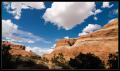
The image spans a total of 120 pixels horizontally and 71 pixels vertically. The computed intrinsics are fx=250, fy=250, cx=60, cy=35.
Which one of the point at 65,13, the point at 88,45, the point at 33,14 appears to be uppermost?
the point at 33,14

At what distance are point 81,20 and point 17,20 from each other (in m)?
14.3

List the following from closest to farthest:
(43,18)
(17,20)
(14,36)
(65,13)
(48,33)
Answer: (65,13)
(14,36)
(48,33)
(17,20)
(43,18)

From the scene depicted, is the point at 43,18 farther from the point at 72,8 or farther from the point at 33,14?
the point at 72,8

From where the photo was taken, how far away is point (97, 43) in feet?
159

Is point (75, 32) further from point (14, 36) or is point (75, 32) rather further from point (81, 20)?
point (14, 36)

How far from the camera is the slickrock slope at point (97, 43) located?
146 feet

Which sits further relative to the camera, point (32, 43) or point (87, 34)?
point (87, 34)

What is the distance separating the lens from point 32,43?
152 ft

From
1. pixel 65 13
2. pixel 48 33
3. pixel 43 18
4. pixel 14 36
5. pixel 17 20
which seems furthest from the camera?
pixel 43 18

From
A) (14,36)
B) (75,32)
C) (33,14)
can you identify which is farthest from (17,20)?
(75,32)

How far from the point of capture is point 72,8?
40594 mm

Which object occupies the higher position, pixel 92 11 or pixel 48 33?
pixel 92 11

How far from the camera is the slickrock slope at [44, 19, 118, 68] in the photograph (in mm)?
44519

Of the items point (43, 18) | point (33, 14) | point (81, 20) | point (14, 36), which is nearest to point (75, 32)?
point (81, 20)
